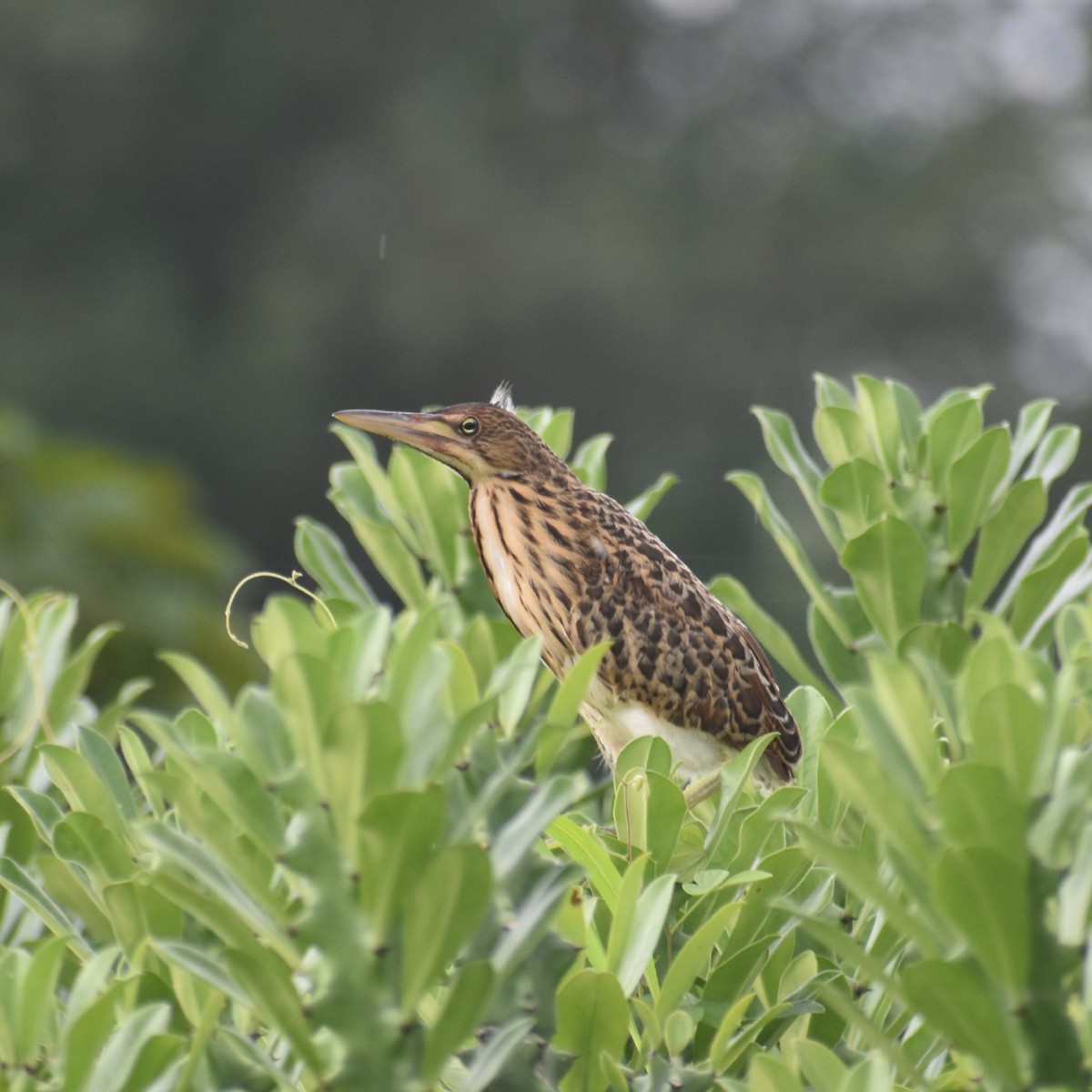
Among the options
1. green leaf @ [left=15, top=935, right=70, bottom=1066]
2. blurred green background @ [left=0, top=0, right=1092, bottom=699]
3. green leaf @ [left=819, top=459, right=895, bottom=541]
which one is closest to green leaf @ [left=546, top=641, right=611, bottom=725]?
green leaf @ [left=15, top=935, right=70, bottom=1066]

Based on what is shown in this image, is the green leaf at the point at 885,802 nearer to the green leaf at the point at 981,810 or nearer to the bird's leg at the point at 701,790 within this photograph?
the green leaf at the point at 981,810

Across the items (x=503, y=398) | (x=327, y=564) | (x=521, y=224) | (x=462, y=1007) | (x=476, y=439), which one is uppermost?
(x=521, y=224)

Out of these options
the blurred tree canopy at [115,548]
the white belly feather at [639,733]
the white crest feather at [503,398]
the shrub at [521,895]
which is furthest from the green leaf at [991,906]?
the blurred tree canopy at [115,548]

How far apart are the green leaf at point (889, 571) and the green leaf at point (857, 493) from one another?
0.09 metres

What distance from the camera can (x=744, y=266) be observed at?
2114 centimetres

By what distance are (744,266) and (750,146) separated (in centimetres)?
238

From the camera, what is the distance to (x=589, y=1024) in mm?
1262

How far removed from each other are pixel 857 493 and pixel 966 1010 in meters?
0.98

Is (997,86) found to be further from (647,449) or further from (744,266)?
(647,449)

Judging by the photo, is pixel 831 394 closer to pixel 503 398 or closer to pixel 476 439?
pixel 476 439

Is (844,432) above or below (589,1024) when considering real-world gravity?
above

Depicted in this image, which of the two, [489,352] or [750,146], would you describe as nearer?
[489,352]

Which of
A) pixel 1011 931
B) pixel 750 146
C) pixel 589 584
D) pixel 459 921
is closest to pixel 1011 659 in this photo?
pixel 1011 931

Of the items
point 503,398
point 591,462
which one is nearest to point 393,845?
point 591,462
